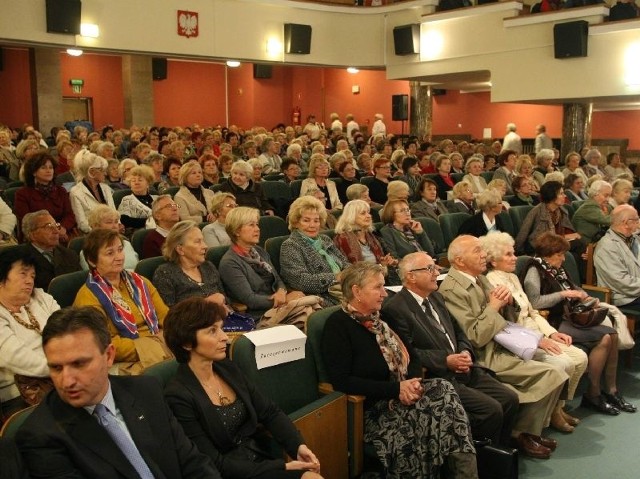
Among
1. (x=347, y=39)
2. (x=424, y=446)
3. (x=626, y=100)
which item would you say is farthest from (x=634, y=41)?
(x=424, y=446)

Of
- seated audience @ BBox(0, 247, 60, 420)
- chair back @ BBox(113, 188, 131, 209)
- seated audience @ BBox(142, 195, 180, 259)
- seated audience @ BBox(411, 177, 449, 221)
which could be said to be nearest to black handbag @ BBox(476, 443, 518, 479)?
seated audience @ BBox(0, 247, 60, 420)

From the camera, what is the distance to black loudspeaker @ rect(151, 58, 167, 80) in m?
16.8

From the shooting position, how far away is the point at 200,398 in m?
2.27

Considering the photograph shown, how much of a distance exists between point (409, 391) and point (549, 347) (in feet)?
3.97

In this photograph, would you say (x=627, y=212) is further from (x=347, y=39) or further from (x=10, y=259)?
(x=347, y=39)

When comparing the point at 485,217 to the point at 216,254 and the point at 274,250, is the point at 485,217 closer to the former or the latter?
the point at 274,250

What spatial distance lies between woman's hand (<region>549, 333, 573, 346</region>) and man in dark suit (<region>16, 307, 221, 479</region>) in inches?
96.9

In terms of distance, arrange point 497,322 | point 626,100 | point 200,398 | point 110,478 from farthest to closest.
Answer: point 626,100 < point 497,322 < point 200,398 < point 110,478

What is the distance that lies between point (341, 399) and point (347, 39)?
11.0m

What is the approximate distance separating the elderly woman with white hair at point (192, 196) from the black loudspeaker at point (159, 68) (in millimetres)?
12014

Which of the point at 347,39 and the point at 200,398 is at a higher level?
the point at 347,39

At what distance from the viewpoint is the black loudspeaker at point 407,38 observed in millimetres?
12516

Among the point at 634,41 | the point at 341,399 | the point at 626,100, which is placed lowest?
the point at 341,399

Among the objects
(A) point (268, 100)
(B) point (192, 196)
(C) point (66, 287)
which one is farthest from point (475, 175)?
(A) point (268, 100)
